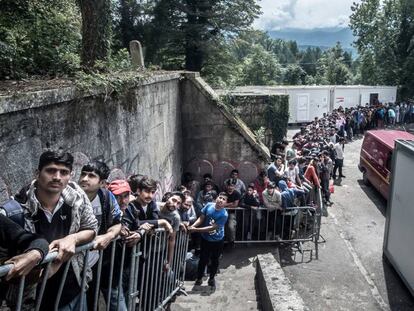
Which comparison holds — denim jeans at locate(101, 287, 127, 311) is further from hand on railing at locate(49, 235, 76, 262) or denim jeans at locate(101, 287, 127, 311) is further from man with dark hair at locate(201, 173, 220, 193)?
man with dark hair at locate(201, 173, 220, 193)

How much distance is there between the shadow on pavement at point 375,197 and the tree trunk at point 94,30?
31.3 feet

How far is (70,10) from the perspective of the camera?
29.7 feet

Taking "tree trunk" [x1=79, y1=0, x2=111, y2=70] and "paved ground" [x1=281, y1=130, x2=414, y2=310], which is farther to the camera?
"paved ground" [x1=281, y1=130, x2=414, y2=310]

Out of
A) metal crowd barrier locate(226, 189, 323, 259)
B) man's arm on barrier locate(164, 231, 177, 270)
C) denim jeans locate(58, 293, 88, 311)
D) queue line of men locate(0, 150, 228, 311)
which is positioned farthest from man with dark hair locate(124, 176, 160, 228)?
metal crowd barrier locate(226, 189, 323, 259)

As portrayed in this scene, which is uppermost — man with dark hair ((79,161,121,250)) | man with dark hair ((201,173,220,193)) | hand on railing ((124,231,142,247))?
man with dark hair ((79,161,121,250))

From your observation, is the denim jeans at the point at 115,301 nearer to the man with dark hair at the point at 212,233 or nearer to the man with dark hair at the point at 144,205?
the man with dark hair at the point at 144,205

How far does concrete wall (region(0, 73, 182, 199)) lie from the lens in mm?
3428

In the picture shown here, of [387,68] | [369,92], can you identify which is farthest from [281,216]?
[387,68]

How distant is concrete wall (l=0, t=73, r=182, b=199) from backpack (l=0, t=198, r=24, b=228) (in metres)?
0.79

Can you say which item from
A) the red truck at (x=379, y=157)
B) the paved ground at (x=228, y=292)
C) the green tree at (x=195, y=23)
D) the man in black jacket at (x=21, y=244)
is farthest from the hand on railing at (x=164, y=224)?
the green tree at (x=195, y=23)

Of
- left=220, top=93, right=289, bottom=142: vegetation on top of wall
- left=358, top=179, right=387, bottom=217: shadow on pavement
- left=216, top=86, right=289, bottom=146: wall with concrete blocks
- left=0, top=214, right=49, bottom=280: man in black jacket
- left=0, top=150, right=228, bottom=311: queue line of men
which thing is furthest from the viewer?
left=220, top=93, right=289, bottom=142: vegetation on top of wall

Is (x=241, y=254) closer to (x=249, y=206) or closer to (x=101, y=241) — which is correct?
(x=249, y=206)

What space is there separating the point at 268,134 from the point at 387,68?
24912 mm

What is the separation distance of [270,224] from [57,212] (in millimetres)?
6455
